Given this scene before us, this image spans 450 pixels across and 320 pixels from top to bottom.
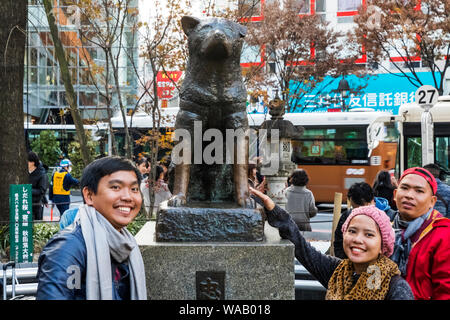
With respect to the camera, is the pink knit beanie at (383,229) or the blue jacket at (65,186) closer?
the pink knit beanie at (383,229)

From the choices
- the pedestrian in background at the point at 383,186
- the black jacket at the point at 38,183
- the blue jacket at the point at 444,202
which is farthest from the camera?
the black jacket at the point at 38,183

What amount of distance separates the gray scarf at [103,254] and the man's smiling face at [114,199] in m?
0.06

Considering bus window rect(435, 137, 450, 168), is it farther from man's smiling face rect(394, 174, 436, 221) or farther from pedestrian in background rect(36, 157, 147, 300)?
pedestrian in background rect(36, 157, 147, 300)

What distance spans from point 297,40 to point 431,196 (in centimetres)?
1655

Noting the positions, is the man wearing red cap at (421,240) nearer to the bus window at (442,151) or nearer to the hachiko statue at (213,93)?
the hachiko statue at (213,93)

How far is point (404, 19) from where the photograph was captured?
16.2 meters

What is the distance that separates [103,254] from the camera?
196cm

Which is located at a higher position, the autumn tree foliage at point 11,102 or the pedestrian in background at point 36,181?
the autumn tree foliage at point 11,102

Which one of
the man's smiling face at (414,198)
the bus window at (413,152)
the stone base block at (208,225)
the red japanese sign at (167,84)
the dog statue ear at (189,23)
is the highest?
the red japanese sign at (167,84)

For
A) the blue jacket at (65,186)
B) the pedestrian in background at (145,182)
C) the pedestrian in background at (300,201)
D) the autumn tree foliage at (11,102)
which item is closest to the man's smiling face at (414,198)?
the pedestrian in background at (300,201)

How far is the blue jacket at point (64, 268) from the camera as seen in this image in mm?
→ 1812

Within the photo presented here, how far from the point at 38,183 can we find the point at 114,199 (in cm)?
744

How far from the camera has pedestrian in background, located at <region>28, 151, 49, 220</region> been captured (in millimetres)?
8805

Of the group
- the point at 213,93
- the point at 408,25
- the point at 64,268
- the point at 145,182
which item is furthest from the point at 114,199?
the point at 408,25
